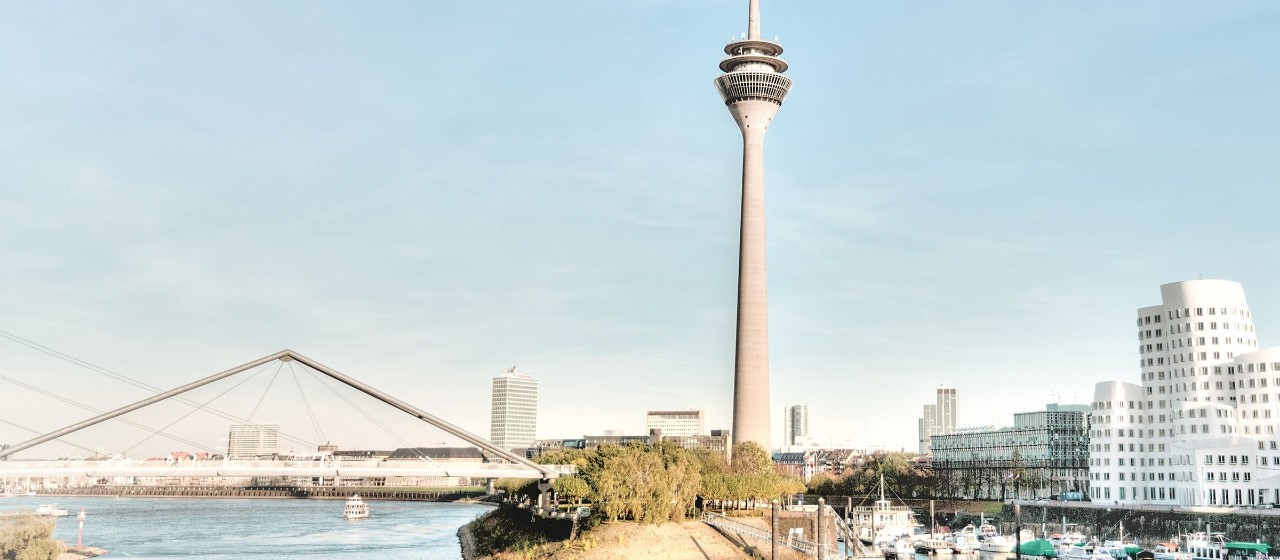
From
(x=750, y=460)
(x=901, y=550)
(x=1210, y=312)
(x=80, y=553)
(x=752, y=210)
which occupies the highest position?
(x=752, y=210)

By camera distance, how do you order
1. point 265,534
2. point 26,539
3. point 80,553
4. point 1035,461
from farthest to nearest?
point 1035,461, point 265,534, point 80,553, point 26,539

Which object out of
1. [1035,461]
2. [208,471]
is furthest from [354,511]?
[1035,461]

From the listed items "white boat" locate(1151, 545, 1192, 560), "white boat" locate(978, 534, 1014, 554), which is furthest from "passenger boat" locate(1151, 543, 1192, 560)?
"white boat" locate(978, 534, 1014, 554)

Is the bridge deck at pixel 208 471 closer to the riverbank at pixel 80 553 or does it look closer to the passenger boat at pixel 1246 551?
the riverbank at pixel 80 553

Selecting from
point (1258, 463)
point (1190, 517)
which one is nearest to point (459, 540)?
point (1190, 517)

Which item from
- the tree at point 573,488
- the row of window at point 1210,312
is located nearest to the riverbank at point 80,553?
the tree at point 573,488

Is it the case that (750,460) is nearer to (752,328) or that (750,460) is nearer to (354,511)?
(752,328)
